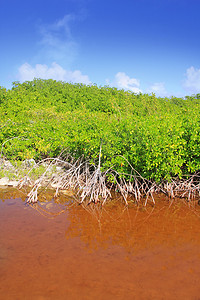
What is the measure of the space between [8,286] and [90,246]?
1.47 metres

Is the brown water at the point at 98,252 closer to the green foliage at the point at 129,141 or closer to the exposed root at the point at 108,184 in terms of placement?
the exposed root at the point at 108,184

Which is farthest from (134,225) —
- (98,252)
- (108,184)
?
(108,184)

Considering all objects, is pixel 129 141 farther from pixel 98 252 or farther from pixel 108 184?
pixel 98 252

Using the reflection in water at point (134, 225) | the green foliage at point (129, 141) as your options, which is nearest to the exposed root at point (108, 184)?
the green foliage at point (129, 141)

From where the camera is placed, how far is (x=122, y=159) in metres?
6.10

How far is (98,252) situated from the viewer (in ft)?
13.1

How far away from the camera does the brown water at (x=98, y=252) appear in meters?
3.14

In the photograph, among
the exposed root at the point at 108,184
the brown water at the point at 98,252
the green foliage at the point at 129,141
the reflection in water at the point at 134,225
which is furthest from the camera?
the exposed root at the point at 108,184

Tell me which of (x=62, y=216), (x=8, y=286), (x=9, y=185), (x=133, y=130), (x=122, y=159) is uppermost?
(x=133, y=130)

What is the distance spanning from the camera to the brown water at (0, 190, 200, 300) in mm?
3141

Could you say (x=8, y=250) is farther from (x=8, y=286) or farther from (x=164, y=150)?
(x=164, y=150)

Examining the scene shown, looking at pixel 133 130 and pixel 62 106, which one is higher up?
pixel 62 106

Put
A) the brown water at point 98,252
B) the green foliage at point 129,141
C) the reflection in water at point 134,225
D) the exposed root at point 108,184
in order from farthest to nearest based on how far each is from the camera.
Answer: the exposed root at point 108,184, the green foliage at point 129,141, the reflection in water at point 134,225, the brown water at point 98,252

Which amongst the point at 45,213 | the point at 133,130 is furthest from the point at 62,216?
the point at 133,130
